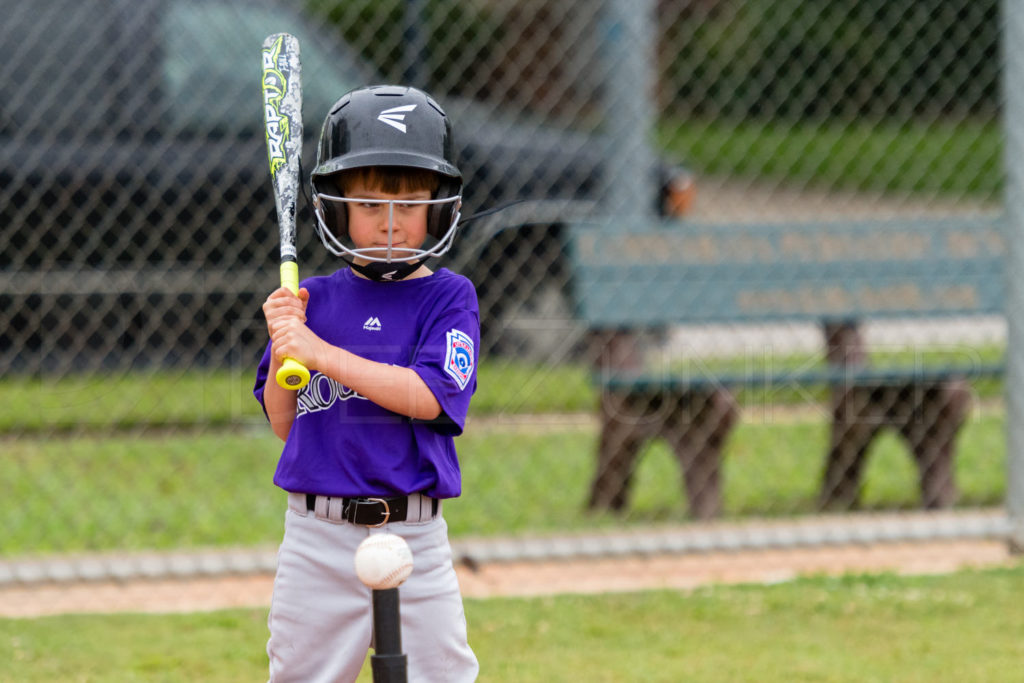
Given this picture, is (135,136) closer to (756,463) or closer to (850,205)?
(756,463)

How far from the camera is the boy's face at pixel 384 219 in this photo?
7.80 ft

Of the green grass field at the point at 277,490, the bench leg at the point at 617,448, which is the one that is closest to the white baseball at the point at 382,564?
the green grass field at the point at 277,490

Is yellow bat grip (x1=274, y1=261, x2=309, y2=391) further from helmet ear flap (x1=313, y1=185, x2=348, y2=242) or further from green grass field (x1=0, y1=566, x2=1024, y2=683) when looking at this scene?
green grass field (x1=0, y1=566, x2=1024, y2=683)

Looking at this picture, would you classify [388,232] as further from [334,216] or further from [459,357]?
[459,357]

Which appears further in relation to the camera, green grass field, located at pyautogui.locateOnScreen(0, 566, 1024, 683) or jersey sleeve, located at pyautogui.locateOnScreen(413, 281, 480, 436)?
green grass field, located at pyautogui.locateOnScreen(0, 566, 1024, 683)

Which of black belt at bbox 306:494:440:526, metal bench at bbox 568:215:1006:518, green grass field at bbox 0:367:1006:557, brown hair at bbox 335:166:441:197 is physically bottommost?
green grass field at bbox 0:367:1006:557

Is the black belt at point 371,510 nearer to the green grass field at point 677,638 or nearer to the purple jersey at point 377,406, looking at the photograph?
the purple jersey at point 377,406

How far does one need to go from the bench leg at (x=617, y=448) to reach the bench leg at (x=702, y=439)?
0.13 metres

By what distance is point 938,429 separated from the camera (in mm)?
5242

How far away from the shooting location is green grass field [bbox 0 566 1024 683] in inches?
138

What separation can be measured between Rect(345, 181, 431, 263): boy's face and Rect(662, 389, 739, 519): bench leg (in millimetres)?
A: 2727

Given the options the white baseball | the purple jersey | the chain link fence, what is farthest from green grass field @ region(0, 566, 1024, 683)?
the white baseball

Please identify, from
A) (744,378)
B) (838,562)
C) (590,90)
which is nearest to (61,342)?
(590,90)

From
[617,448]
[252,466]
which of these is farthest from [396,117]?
[252,466]
